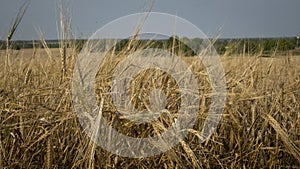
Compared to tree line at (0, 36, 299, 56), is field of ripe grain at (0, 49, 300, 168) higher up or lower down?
lower down

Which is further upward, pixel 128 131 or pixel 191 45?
pixel 191 45

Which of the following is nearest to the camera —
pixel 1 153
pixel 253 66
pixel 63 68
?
pixel 1 153

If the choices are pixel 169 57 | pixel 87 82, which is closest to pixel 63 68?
pixel 87 82

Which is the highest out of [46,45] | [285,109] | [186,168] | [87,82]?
[46,45]

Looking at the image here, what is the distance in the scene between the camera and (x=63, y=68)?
45.4 inches

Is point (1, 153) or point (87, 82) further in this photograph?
point (87, 82)

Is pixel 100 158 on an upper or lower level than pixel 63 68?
lower

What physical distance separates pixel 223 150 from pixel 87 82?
1.44ft

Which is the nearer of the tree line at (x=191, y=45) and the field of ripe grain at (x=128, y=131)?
the field of ripe grain at (x=128, y=131)

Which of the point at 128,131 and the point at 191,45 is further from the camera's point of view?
the point at 191,45

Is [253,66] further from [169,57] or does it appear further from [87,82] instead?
[87,82]

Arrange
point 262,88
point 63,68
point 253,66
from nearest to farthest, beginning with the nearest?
point 63,68 < point 262,88 < point 253,66

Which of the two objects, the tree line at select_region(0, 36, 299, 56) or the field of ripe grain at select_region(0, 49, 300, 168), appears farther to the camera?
the tree line at select_region(0, 36, 299, 56)

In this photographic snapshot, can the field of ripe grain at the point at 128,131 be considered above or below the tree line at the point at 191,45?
below
